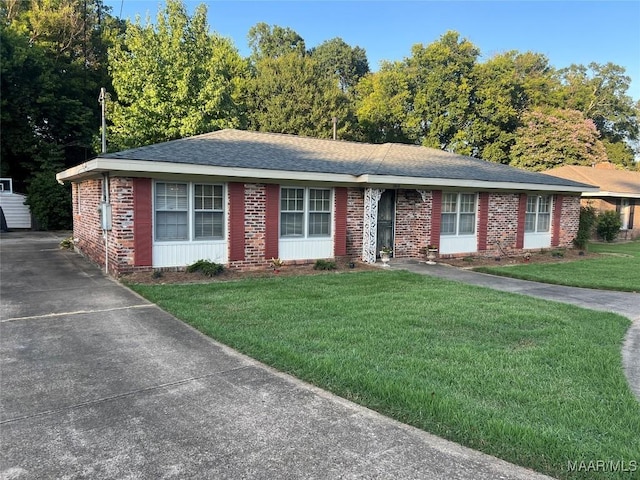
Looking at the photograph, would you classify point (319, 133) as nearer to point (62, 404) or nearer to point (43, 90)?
point (43, 90)

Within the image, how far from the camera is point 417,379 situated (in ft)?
13.8

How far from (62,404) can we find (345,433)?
238 centimetres

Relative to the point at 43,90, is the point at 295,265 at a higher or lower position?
lower

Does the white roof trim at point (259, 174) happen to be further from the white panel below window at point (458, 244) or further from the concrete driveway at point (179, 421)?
the concrete driveway at point (179, 421)

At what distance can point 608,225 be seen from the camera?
21844mm

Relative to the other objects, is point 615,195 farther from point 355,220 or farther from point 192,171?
point 192,171

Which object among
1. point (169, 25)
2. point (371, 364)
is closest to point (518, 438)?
point (371, 364)

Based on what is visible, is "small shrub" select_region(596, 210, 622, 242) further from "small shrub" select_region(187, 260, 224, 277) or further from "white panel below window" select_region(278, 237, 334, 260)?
"small shrub" select_region(187, 260, 224, 277)

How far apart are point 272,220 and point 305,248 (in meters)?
1.27

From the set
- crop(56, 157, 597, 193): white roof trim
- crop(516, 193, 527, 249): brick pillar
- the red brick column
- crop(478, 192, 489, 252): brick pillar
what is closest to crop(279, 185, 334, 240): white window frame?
crop(56, 157, 597, 193): white roof trim

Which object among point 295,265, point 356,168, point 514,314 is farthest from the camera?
point 356,168

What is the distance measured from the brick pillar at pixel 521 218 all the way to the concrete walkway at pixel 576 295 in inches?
176

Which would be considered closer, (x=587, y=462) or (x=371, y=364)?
(x=587, y=462)

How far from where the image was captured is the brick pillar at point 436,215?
13742mm
